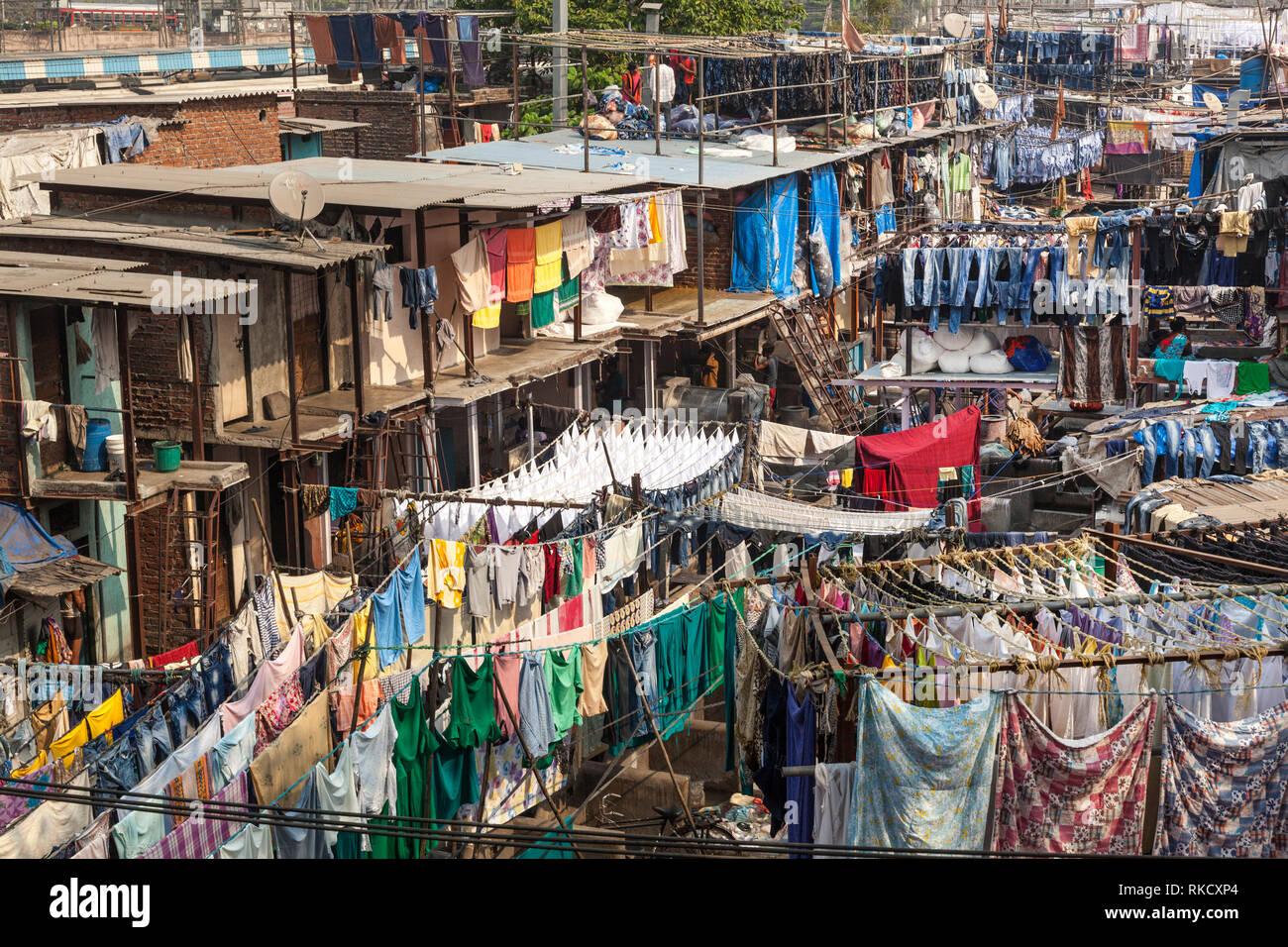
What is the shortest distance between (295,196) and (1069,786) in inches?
482

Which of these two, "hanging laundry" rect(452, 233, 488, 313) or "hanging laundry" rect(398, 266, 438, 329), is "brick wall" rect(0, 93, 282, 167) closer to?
"hanging laundry" rect(452, 233, 488, 313)

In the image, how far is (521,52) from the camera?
35.3 meters

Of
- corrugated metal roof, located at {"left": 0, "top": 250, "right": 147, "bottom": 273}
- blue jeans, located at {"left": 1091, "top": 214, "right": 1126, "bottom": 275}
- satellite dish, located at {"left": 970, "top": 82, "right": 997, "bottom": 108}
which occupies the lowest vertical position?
blue jeans, located at {"left": 1091, "top": 214, "right": 1126, "bottom": 275}

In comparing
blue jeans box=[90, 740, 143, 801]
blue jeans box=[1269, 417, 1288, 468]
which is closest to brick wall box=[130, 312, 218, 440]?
blue jeans box=[90, 740, 143, 801]

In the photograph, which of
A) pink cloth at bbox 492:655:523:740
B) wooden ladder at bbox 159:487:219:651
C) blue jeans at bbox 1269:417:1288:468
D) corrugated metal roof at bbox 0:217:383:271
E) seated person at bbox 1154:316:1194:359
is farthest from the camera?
seated person at bbox 1154:316:1194:359

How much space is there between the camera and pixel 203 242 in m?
18.7

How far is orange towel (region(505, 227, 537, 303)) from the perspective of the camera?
2281 centimetres

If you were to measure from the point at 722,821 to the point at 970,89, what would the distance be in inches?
1114

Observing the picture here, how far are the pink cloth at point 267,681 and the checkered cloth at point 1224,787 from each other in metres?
6.60

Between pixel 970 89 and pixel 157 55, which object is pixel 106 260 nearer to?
pixel 157 55

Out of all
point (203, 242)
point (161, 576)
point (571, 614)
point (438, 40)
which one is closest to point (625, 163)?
point (438, 40)

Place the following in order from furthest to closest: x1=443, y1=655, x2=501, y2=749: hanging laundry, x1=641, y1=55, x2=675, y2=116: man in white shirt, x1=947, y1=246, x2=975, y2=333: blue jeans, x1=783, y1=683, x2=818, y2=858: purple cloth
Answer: x1=641, y1=55, x2=675, y2=116: man in white shirt
x1=947, y1=246, x2=975, y2=333: blue jeans
x1=443, y1=655, x2=501, y2=749: hanging laundry
x1=783, y1=683, x2=818, y2=858: purple cloth

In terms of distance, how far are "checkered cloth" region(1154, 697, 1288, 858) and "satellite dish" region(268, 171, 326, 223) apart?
1242 centimetres
